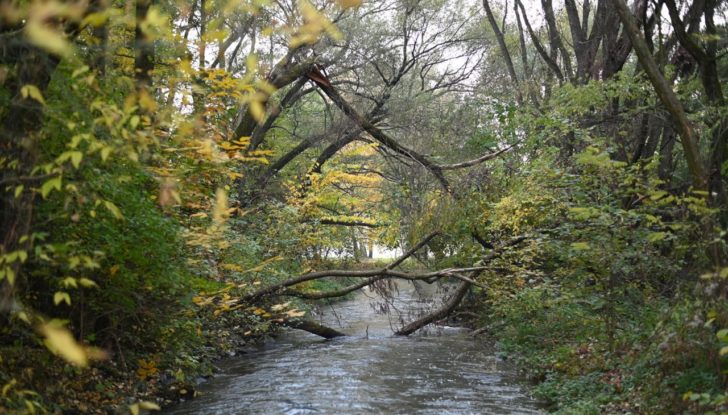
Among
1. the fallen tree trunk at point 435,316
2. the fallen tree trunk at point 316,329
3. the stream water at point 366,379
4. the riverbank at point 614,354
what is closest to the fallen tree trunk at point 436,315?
the fallen tree trunk at point 435,316

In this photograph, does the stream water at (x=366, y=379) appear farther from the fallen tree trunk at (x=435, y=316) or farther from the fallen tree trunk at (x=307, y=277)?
the fallen tree trunk at (x=307, y=277)

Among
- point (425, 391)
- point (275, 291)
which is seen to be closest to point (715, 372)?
point (425, 391)

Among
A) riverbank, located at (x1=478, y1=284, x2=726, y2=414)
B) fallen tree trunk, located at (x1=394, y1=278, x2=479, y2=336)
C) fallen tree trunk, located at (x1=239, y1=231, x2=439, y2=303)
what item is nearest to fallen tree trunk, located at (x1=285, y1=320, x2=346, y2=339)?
fallen tree trunk, located at (x1=394, y1=278, x2=479, y2=336)

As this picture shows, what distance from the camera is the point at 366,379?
9.99m

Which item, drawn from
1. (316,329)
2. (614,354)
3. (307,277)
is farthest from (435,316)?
(614,354)

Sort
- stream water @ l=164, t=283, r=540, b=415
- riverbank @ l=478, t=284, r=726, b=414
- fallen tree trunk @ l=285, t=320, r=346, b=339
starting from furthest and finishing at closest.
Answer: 1. fallen tree trunk @ l=285, t=320, r=346, b=339
2. stream water @ l=164, t=283, r=540, b=415
3. riverbank @ l=478, t=284, r=726, b=414

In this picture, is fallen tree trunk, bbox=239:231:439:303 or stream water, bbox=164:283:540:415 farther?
fallen tree trunk, bbox=239:231:439:303

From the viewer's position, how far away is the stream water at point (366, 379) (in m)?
8.29

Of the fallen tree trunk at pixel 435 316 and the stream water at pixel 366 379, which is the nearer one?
the stream water at pixel 366 379

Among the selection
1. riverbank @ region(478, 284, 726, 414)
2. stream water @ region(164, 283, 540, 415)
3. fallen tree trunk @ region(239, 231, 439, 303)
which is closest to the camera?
riverbank @ region(478, 284, 726, 414)

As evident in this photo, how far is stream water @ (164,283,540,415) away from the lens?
27.2ft

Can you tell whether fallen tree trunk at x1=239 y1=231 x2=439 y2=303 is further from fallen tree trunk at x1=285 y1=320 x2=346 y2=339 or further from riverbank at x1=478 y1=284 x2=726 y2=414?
fallen tree trunk at x1=285 y1=320 x2=346 y2=339

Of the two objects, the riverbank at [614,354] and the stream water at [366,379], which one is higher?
the riverbank at [614,354]

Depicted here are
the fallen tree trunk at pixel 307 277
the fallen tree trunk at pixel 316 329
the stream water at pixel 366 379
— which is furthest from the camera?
the fallen tree trunk at pixel 316 329
